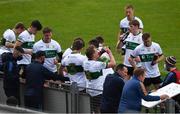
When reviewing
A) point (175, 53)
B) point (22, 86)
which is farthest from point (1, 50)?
point (175, 53)

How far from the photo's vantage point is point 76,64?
1551cm

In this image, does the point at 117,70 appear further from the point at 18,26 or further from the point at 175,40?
the point at 175,40

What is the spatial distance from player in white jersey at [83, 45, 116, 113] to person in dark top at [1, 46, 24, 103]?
1.61 metres

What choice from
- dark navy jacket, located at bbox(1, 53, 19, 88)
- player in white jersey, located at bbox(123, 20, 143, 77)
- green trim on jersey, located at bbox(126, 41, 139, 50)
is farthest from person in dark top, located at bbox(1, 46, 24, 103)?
green trim on jersey, located at bbox(126, 41, 139, 50)

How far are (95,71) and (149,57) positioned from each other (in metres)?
2.34

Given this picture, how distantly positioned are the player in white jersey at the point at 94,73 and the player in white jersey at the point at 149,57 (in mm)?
1711

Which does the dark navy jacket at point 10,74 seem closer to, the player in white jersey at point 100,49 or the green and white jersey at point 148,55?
the player in white jersey at point 100,49

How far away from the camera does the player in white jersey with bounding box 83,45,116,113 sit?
48.3ft

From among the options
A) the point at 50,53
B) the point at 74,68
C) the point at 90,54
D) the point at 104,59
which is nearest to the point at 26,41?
the point at 50,53

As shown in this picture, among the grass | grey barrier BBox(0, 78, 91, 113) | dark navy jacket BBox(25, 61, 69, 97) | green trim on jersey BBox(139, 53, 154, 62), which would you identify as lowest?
grey barrier BBox(0, 78, 91, 113)

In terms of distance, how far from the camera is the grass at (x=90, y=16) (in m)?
27.7

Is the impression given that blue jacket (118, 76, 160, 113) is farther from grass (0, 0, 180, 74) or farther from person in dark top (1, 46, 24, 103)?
grass (0, 0, 180, 74)

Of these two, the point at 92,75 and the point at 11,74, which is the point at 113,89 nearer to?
the point at 92,75

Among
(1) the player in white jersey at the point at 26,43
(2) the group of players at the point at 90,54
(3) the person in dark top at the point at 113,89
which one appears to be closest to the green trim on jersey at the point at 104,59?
(2) the group of players at the point at 90,54
